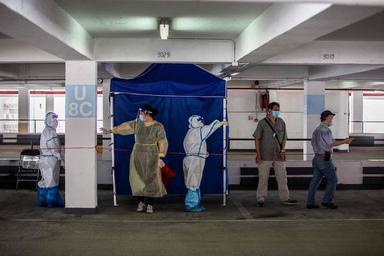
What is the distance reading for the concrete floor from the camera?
19.5 ft

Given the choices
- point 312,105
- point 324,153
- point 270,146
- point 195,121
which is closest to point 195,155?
point 195,121

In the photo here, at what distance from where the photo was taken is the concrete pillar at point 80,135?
802 centimetres

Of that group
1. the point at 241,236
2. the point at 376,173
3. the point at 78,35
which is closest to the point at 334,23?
the point at 241,236

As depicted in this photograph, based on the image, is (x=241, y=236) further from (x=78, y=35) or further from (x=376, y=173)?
(x=376, y=173)

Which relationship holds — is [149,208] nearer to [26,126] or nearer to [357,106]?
[26,126]

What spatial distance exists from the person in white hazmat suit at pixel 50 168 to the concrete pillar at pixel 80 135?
1.95 feet

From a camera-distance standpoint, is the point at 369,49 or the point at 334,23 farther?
the point at 369,49

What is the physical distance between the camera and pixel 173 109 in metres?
8.64

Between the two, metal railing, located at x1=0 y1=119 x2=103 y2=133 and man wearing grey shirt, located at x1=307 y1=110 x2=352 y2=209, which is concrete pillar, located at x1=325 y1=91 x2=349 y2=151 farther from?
man wearing grey shirt, located at x1=307 y1=110 x2=352 y2=209

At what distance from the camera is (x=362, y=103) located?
2041cm

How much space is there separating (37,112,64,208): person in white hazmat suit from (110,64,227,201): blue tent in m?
1.08

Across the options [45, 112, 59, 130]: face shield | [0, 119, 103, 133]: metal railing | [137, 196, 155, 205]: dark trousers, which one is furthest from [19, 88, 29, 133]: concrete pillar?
[137, 196, 155, 205]: dark trousers

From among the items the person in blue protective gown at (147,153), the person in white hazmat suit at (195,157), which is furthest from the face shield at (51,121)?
the person in white hazmat suit at (195,157)

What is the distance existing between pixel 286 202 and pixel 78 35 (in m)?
4.59
